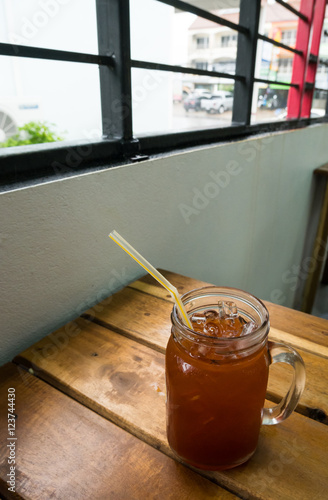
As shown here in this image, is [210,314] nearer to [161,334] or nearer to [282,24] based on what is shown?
[161,334]

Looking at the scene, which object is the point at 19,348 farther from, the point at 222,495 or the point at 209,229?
the point at 209,229

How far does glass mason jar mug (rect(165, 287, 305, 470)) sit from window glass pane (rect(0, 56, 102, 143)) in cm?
427

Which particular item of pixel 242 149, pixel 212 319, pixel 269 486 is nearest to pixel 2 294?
pixel 212 319

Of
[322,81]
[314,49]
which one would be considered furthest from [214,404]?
[322,81]

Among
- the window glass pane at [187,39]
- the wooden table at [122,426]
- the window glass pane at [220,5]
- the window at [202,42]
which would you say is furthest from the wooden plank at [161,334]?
the window at [202,42]

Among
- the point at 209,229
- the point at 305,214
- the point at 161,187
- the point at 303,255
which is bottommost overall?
the point at 303,255

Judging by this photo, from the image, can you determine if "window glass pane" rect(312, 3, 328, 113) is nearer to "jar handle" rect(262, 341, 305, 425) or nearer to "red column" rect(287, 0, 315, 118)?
"red column" rect(287, 0, 315, 118)

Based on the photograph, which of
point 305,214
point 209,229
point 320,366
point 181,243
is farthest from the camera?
point 305,214

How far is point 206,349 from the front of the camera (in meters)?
0.44

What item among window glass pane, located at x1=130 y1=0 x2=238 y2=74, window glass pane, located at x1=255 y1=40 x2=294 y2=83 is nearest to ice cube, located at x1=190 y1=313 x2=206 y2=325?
window glass pane, located at x1=130 y1=0 x2=238 y2=74

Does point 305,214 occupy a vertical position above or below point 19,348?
below

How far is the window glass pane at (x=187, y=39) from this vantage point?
2.51 meters

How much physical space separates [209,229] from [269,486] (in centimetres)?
112

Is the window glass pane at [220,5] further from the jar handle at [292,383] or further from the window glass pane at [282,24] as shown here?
the jar handle at [292,383]
